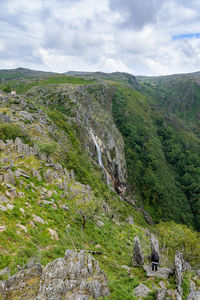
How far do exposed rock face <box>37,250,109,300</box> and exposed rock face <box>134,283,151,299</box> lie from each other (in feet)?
7.10

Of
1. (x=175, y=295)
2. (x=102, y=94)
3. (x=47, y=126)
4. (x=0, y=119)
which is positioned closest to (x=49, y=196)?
(x=175, y=295)

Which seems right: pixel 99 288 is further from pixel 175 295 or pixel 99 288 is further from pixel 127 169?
pixel 127 169

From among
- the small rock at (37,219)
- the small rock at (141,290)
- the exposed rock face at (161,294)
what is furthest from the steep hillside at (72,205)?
the exposed rock face at (161,294)

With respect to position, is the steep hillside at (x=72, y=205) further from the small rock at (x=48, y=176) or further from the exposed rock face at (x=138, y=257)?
the exposed rock face at (x=138, y=257)

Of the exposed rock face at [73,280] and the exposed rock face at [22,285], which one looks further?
the exposed rock face at [73,280]

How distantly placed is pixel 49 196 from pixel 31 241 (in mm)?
7790

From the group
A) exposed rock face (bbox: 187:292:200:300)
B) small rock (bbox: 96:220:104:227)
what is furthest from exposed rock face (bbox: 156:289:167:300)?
small rock (bbox: 96:220:104:227)

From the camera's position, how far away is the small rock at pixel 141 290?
428 inches

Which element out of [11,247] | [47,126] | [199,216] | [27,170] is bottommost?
[199,216]

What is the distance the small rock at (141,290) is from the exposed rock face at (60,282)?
7.13 feet

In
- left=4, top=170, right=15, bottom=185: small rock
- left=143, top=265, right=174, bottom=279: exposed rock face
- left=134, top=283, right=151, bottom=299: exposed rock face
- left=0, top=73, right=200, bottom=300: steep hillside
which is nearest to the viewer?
left=134, top=283, right=151, bottom=299: exposed rock face

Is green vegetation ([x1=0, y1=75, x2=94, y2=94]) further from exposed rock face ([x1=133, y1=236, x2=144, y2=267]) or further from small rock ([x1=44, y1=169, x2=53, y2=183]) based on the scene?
exposed rock face ([x1=133, y1=236, x2=144, y2=267])

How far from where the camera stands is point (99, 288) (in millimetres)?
9992

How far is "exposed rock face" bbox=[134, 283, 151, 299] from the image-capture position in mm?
10781
